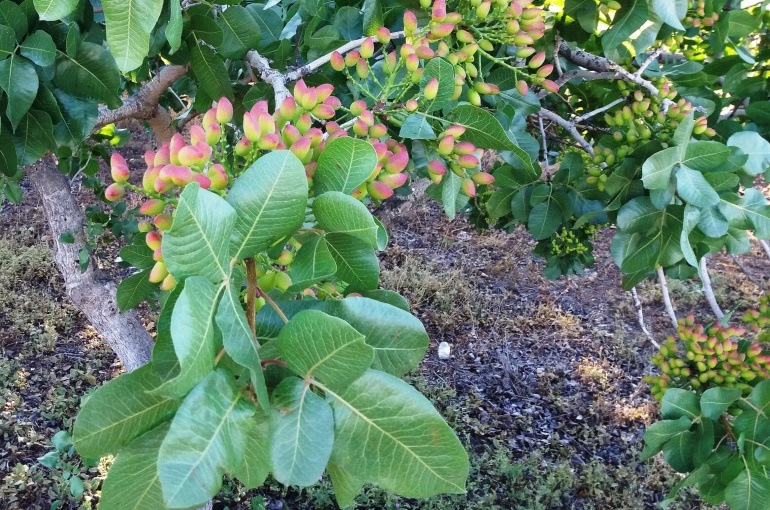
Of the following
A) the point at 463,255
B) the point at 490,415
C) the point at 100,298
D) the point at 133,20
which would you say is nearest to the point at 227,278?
the point at 133,20

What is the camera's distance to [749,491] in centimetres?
125

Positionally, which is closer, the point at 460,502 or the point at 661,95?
the point at 661,95

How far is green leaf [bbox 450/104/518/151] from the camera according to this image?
34.1 inches

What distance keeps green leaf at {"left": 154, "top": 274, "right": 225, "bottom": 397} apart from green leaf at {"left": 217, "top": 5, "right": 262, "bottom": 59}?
82 centimetres

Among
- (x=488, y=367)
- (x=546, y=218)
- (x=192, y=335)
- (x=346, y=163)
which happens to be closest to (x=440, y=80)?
(x=346, y=163)

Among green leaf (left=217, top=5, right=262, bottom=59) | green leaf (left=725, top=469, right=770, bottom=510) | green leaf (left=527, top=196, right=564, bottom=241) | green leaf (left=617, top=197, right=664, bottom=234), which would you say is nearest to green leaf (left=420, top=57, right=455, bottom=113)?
green leaf (left=217, top=5, right=262, bottom=59)

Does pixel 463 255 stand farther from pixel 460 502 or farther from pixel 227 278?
pixel 227 278

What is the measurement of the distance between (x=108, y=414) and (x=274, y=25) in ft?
3.35

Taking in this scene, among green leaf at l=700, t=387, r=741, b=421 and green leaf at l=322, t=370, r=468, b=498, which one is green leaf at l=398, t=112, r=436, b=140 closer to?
green leaf at l=322, t=370, r=468, b=498

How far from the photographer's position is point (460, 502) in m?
3.04

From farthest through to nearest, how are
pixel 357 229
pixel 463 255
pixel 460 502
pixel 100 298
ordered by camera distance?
1. pixel 463 255
2. pixel 460 502
3. pixel 100 298
4. pixel 357 229

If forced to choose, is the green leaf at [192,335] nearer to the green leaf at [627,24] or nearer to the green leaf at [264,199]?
the green leaf at [264,199]

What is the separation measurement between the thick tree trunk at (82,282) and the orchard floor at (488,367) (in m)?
0.62

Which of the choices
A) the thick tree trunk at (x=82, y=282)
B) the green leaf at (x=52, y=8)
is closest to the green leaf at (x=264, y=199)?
the green leaf at (x=52, y=8)
